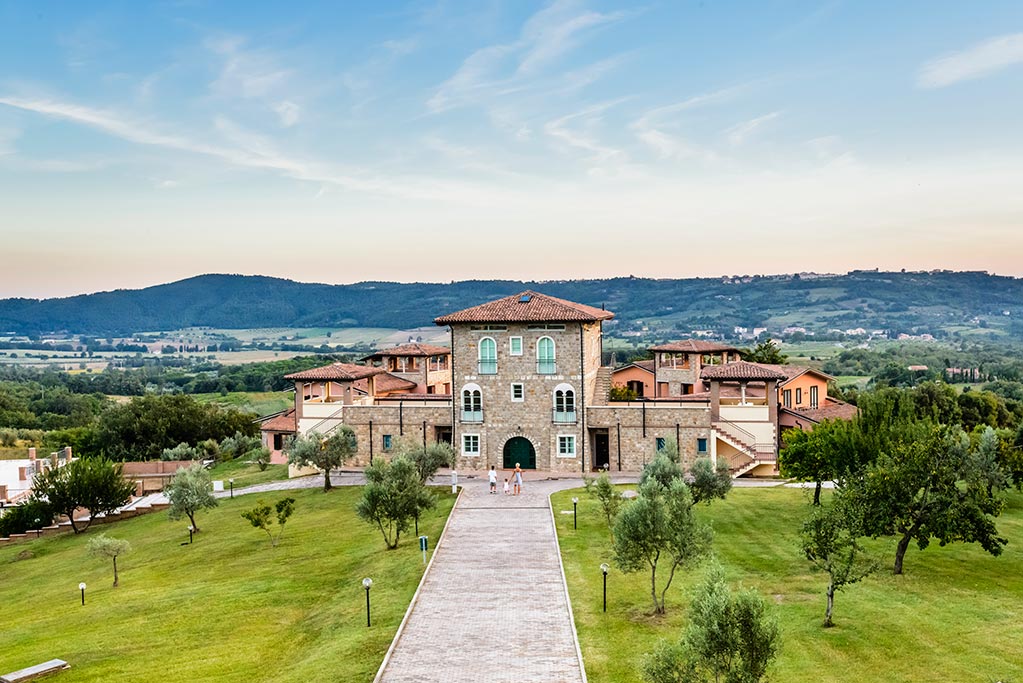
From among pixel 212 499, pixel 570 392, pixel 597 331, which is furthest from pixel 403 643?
pixel 597 331

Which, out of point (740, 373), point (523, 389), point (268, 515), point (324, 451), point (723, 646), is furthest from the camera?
point (740, 373)

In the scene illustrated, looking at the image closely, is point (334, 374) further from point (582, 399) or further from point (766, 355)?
point (766, 355)

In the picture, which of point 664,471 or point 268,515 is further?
point 268,515

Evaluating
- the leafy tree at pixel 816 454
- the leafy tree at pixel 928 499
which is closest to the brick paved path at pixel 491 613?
the leafy tree at pixel 928 499

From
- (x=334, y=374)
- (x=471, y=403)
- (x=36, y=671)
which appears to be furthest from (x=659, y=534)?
(x=334, y=374)

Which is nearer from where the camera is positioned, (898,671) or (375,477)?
(898,671)

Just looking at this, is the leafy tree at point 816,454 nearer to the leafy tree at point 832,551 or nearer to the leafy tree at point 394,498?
the leafy tree at point 832,551

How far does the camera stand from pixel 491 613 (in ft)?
79.0

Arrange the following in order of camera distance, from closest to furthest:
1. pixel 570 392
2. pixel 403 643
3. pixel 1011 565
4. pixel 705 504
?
pixel 403 643 → pixel 1011 565 → pixel 705 504 → pixel 570 392

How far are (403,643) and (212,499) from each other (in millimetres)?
22358

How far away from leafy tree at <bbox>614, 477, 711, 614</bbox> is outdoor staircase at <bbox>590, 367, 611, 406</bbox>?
24.2 meters

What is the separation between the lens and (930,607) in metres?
25.4

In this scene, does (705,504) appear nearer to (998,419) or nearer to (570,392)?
(570,392)

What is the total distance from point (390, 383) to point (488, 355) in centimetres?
1227
